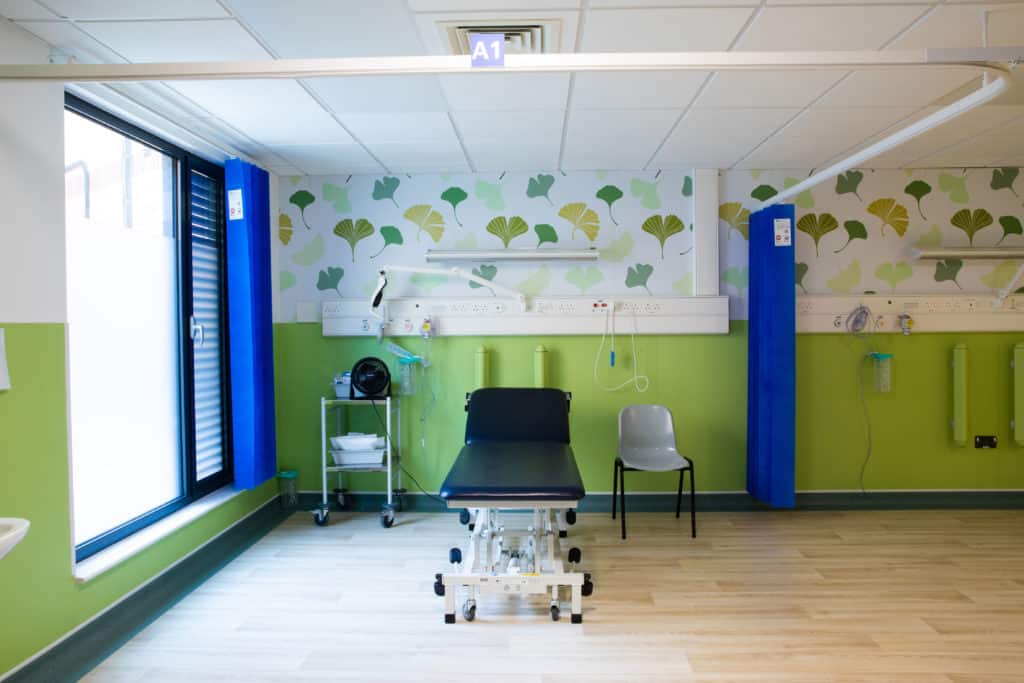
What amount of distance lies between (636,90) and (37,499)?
10.3ft

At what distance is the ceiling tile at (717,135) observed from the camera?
355 centimetres

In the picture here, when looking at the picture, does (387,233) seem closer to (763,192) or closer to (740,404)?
(763,192)

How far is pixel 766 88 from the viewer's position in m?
3.14

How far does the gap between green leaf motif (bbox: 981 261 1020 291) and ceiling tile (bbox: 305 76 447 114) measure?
4183 millimetres

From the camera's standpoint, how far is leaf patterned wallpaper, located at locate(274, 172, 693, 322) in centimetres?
478

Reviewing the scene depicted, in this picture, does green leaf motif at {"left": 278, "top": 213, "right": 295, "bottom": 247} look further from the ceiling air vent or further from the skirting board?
the ceiling air vent

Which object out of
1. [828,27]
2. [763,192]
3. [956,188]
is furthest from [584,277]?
[956,188]

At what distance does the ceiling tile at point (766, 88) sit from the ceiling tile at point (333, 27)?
146 centimetres

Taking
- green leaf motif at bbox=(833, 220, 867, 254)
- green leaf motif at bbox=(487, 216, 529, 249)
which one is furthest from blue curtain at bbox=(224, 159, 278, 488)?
green leaf motif at bbox=(833, 220, 867, 254)

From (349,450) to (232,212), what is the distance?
1.75m

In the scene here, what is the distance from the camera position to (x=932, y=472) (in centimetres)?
478

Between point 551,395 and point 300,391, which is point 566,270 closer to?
point 551,395

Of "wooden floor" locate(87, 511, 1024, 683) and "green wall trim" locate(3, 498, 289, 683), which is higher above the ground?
"green wall trim" locate(3, 498, 289, 683)

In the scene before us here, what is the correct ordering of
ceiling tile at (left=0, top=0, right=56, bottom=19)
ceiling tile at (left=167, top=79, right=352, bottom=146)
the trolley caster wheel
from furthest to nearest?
the trolley caster wheel
ceiling tile at (left=167, top=79, right=352, bottom=146)
ceiling tile at (left=0, top=0, right=56, bottom=19)
